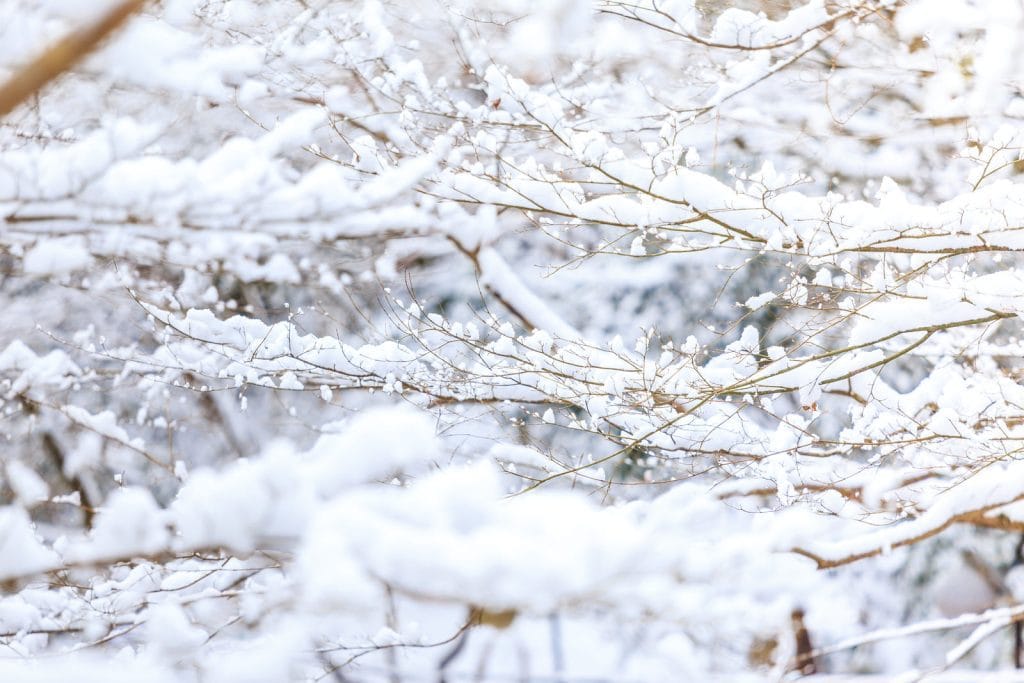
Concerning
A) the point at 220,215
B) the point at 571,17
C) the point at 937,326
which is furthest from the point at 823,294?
the point at 220,215

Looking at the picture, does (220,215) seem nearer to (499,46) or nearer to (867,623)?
(499,46)

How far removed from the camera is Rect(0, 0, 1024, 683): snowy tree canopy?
40.7 inches

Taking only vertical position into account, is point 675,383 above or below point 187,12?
below

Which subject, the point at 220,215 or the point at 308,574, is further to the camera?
the point at 220,215

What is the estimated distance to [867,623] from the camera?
589 cm

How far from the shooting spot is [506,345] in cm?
319

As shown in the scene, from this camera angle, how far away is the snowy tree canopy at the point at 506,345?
3.39 ft

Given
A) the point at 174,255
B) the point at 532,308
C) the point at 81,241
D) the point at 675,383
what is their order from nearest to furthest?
the point at 81,241 → the point at 174,255 → the point at 675,383 → the point at 532,308

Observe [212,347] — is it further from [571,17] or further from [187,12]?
[571,17]

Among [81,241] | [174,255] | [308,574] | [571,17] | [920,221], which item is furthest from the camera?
[920,221]

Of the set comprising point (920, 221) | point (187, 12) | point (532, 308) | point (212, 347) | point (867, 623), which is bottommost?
point (867, 623)

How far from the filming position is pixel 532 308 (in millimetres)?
3766

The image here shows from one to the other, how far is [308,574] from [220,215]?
66 centimetres

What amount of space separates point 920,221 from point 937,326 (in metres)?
0.37
